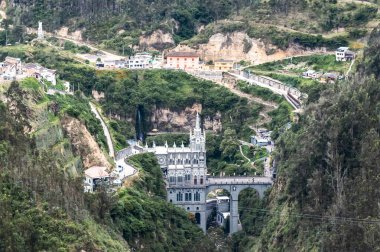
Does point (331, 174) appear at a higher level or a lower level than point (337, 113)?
lower

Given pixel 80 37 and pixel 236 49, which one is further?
pixel 80 37

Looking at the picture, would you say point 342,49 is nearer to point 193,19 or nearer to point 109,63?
point 109,63

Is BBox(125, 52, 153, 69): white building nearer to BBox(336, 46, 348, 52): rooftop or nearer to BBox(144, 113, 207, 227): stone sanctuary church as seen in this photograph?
BBox(336, 46, 348, 52): rooftop

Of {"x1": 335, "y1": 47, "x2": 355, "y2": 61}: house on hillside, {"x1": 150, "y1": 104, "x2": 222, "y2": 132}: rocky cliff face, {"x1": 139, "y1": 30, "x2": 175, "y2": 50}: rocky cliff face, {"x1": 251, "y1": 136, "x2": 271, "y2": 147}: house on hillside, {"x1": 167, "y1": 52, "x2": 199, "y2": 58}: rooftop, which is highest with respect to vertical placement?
{"x1": 139, "y1": 30, "x2": 175, "y2": 50}: rocky cliff face

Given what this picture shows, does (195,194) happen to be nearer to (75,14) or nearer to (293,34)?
(293,34)

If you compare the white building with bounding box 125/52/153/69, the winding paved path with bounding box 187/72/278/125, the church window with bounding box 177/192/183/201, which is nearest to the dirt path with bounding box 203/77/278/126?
the winding paved path with bounding box 187/72/278/125

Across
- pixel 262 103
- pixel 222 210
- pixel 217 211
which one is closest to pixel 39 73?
pixel 217 211

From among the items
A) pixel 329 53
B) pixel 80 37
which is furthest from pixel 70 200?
pixel 80 37
